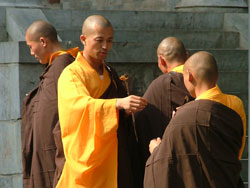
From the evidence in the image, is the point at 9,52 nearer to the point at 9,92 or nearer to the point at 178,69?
the point at 9,92

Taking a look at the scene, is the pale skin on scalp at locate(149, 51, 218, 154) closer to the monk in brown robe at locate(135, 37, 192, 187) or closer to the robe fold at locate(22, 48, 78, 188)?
the monk in brown robe at locate(135, 37, 192, 187)

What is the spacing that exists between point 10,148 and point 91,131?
2.81 m

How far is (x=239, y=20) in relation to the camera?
34.4 ft

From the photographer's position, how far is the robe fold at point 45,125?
698cm

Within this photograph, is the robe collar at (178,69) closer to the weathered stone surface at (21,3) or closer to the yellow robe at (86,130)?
the yellow robe at (86,130)

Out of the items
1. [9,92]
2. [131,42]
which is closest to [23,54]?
[9,92]

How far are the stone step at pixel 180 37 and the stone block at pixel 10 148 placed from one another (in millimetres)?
1460

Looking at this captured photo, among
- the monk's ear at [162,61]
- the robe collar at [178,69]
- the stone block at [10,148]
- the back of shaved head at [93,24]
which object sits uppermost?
the back of shaved head at [93,24]

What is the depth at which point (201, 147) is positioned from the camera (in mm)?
5445

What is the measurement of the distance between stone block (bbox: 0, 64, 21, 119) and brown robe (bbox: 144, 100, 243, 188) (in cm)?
346

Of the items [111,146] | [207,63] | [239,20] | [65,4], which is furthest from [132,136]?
[65,4]

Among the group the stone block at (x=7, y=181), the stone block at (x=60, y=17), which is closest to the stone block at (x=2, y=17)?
the stone block at (x=60, y=17)

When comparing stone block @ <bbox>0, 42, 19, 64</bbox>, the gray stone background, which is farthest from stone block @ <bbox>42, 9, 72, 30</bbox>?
stone block @ <bbox>0, 42, 19, 64</bbox>

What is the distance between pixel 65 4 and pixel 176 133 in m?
7.92
